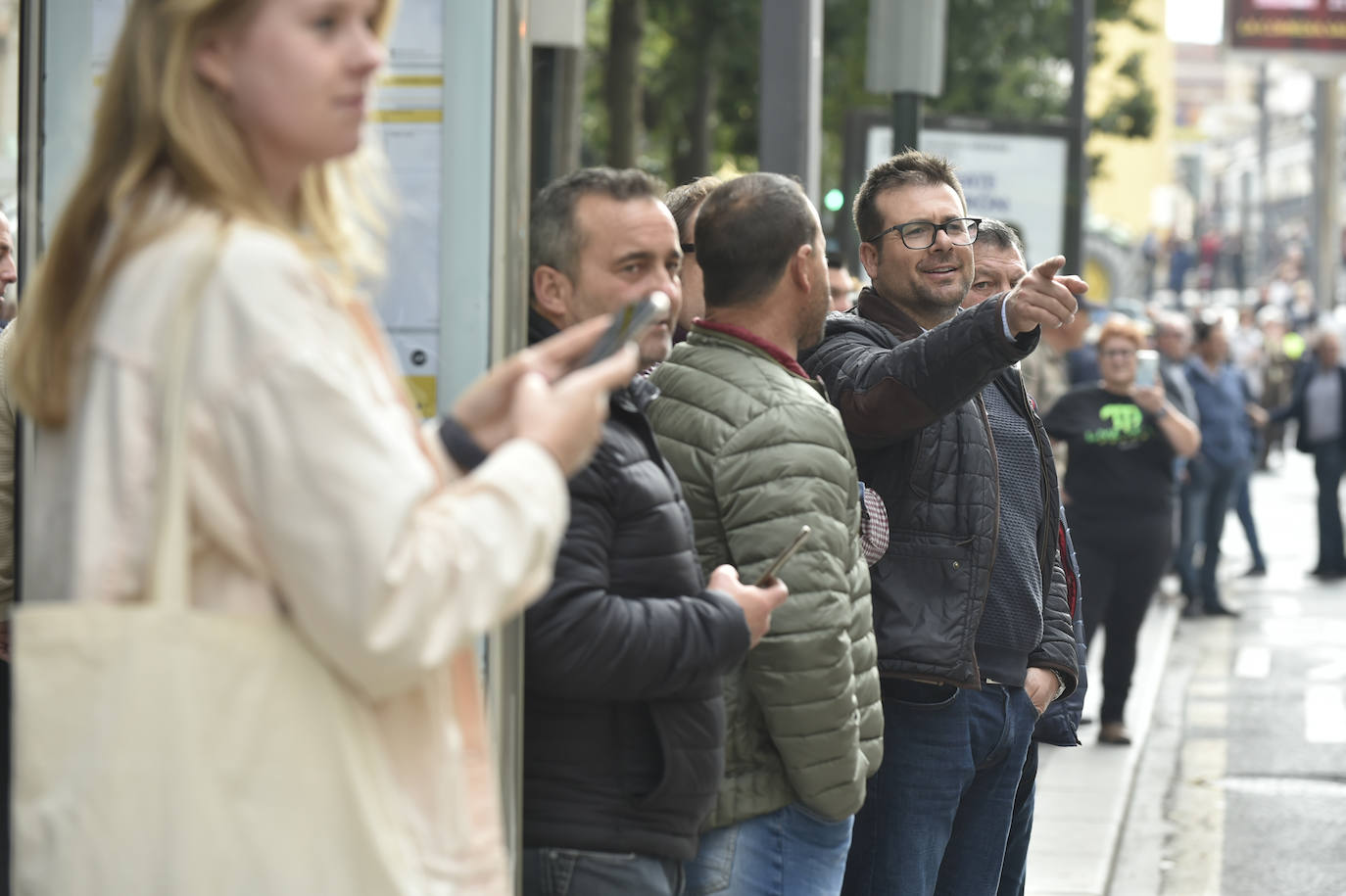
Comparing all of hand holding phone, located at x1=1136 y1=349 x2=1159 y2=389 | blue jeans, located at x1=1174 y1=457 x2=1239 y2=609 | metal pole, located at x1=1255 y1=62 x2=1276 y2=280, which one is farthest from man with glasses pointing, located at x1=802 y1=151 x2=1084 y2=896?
metal pole, located at x1=1255 y1=62 x2=1276 y2=280

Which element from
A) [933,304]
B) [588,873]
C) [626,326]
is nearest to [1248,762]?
[933,304]

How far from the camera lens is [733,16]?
69.5 feet

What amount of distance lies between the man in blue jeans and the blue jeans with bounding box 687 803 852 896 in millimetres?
11054

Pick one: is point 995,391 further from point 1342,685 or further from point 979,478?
point 1342,685

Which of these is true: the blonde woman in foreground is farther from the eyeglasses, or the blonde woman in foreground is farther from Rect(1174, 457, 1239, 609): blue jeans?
Rect(1174, 457, 1239, 609): blue jeans

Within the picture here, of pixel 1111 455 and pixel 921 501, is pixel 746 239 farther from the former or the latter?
pixel 1111 455

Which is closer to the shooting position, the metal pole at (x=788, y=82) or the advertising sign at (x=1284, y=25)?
the metal pole at (x=788, y=82)

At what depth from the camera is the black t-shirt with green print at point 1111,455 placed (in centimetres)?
970

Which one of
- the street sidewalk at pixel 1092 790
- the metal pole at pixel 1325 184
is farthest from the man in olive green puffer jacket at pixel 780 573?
the metal pole at pixel 1325 184

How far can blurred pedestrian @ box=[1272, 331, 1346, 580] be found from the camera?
16500mm

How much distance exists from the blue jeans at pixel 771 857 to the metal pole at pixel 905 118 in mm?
5346

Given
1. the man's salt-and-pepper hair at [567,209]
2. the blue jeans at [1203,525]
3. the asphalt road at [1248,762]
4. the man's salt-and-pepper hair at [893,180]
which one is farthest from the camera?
the blue jeans at [1203,525]

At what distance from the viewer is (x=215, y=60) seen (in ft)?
6.62

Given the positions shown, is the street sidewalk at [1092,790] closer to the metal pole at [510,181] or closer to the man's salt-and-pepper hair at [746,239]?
the man's salt-and-pepper hair at [746,239]
